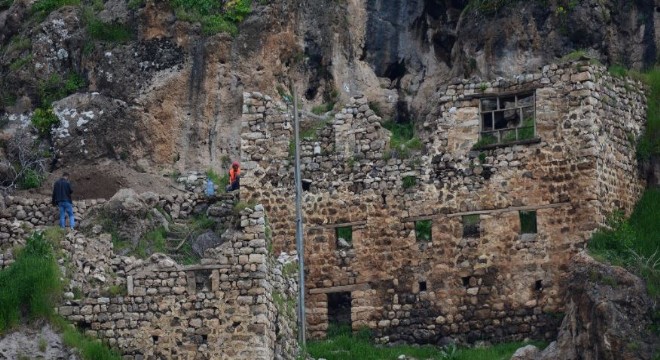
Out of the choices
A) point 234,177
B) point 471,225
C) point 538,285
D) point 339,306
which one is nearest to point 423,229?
point 471,225

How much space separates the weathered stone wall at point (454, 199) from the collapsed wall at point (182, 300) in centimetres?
550

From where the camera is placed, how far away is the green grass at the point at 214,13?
50188mm

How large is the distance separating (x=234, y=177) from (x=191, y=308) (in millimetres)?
8917

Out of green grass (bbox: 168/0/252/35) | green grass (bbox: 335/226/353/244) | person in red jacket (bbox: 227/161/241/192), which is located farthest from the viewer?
green grass (bbox: 168/0/252/35)

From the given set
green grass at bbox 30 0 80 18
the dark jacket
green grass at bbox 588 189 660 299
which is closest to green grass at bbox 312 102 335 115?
green grass at bbox 30 0 80 18

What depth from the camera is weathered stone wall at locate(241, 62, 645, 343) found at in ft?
139

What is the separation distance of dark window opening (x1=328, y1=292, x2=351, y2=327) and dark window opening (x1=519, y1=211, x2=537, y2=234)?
348cm

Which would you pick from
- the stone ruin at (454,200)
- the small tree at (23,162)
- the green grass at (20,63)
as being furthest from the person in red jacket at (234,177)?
the green grass at (20,63)

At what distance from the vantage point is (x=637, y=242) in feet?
139

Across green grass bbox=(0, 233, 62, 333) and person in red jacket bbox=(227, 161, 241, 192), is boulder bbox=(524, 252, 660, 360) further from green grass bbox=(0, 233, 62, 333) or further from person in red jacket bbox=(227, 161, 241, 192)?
green grass bbox=(0, 233, 62, 333)

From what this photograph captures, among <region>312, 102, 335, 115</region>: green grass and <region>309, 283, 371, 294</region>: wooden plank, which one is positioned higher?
<region>312, 102, 335, 115</region>: green grass

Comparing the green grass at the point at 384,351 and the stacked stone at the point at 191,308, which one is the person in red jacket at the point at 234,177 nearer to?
the green grass at the point at 384,351

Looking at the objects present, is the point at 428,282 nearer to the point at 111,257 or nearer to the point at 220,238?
the point at 220,238

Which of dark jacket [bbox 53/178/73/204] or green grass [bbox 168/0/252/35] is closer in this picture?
dark jacket [bbox 53/178/73/204]
